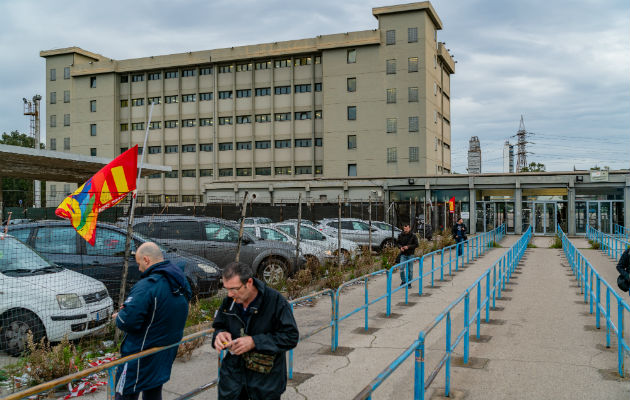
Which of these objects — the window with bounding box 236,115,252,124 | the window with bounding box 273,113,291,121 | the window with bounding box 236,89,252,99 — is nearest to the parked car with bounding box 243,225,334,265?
the window with bounding box 273,113,291,121

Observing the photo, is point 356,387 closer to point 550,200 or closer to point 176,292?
point 176,292

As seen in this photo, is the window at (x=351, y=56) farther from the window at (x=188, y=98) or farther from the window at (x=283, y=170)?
the window at (x=188, y=98)

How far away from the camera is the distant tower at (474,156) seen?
253 ft

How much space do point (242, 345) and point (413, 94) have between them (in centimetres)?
4940

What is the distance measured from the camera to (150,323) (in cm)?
408

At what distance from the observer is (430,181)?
42.1 metres

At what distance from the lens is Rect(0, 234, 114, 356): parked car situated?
267 inches

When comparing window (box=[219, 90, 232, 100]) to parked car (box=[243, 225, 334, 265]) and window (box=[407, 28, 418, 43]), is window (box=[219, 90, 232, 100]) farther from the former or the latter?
parked car (box=[243, 225, 334, 265])

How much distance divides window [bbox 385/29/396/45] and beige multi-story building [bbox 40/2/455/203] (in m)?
0.10

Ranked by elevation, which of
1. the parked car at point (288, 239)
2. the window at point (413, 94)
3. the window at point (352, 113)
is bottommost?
the parked car at point (288, 239)

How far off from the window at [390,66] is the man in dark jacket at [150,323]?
49.6 metres

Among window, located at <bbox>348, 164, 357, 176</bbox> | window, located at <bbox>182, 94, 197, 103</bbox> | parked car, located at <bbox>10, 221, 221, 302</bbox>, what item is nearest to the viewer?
parked car, located at <bbox>10, 221, 221, 302</bbox>

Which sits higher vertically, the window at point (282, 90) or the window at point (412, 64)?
the window at point (412, 64)

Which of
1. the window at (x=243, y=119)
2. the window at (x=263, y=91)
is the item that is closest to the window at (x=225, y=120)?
the window at (x=243, y=119)
